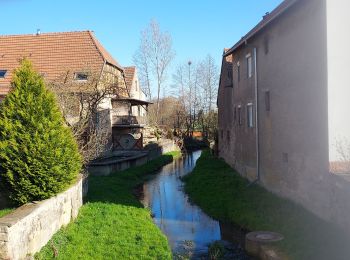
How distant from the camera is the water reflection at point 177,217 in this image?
Result: 13.1 metres

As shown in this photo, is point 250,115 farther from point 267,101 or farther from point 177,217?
point 177,217

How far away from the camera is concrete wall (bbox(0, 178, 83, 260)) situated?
302 inches

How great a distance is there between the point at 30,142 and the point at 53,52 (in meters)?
21.6

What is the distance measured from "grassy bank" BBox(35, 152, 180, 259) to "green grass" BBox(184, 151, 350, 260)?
2964mm

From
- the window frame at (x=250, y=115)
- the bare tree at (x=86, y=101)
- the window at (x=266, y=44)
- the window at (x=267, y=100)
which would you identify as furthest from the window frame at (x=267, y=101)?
the bare tree at (x=86, y=101)

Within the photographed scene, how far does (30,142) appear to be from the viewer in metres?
9.99

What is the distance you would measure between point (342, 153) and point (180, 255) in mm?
5150

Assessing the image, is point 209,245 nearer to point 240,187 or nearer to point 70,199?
point 70,199

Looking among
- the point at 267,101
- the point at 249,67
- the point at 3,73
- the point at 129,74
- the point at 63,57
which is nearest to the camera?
the point at 267,101

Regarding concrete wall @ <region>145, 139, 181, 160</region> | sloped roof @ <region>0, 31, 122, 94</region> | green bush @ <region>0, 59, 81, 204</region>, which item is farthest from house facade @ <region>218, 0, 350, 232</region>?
concrete wall @ <region>145, 139, 181, 160</region>

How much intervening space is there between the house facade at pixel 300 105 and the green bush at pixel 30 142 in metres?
7.04

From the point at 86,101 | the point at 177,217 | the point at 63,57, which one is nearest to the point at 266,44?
the point at 177,217

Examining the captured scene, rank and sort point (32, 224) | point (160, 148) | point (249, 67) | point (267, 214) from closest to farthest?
point (32, 224) → point (267, 214) → point (249, 67) → point (160, 148)

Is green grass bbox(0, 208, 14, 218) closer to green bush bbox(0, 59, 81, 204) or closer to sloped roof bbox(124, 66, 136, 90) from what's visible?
green bush bbox(0, 59, 81, 204)
